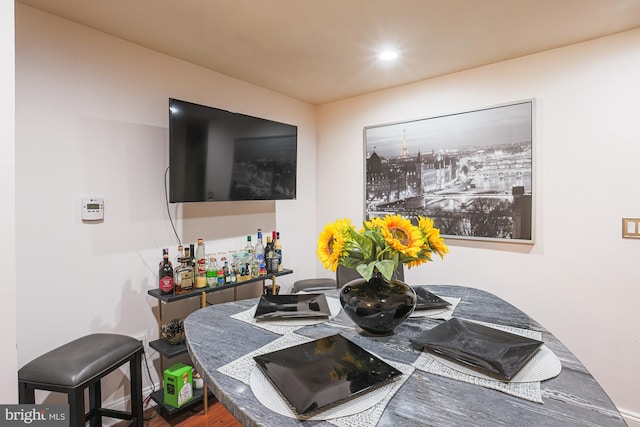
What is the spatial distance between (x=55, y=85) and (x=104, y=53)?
1.17ft

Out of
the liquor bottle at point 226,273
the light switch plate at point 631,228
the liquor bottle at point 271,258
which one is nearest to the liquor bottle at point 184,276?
the liquor bottle at point 226,273

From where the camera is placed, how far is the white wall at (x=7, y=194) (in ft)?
3.98

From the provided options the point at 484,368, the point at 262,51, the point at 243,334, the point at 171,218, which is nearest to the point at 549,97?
the point at 262,51

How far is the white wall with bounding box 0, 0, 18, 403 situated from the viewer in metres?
1.21

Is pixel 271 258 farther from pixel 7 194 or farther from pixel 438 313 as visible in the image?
pixel 7 194

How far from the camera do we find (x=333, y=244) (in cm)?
125

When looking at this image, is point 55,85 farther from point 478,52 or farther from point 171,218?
point 478,52

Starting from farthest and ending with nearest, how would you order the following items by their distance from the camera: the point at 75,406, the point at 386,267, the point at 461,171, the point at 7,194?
the point at 461,171 < the point at 75,406 < the point at 7,194 < the point at 386,267

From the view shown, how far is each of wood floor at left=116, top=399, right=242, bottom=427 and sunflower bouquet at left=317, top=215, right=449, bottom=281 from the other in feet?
5.33

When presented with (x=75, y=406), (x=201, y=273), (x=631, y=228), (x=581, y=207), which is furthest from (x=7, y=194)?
(x=631, y=228)

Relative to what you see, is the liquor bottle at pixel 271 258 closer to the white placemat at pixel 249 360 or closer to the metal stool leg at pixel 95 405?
the metal stool leg at pixel 95 405

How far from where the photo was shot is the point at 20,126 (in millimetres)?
1785

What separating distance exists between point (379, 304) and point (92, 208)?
Result: 5.93 ft

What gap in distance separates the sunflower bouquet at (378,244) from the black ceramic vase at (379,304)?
2.8 inches
